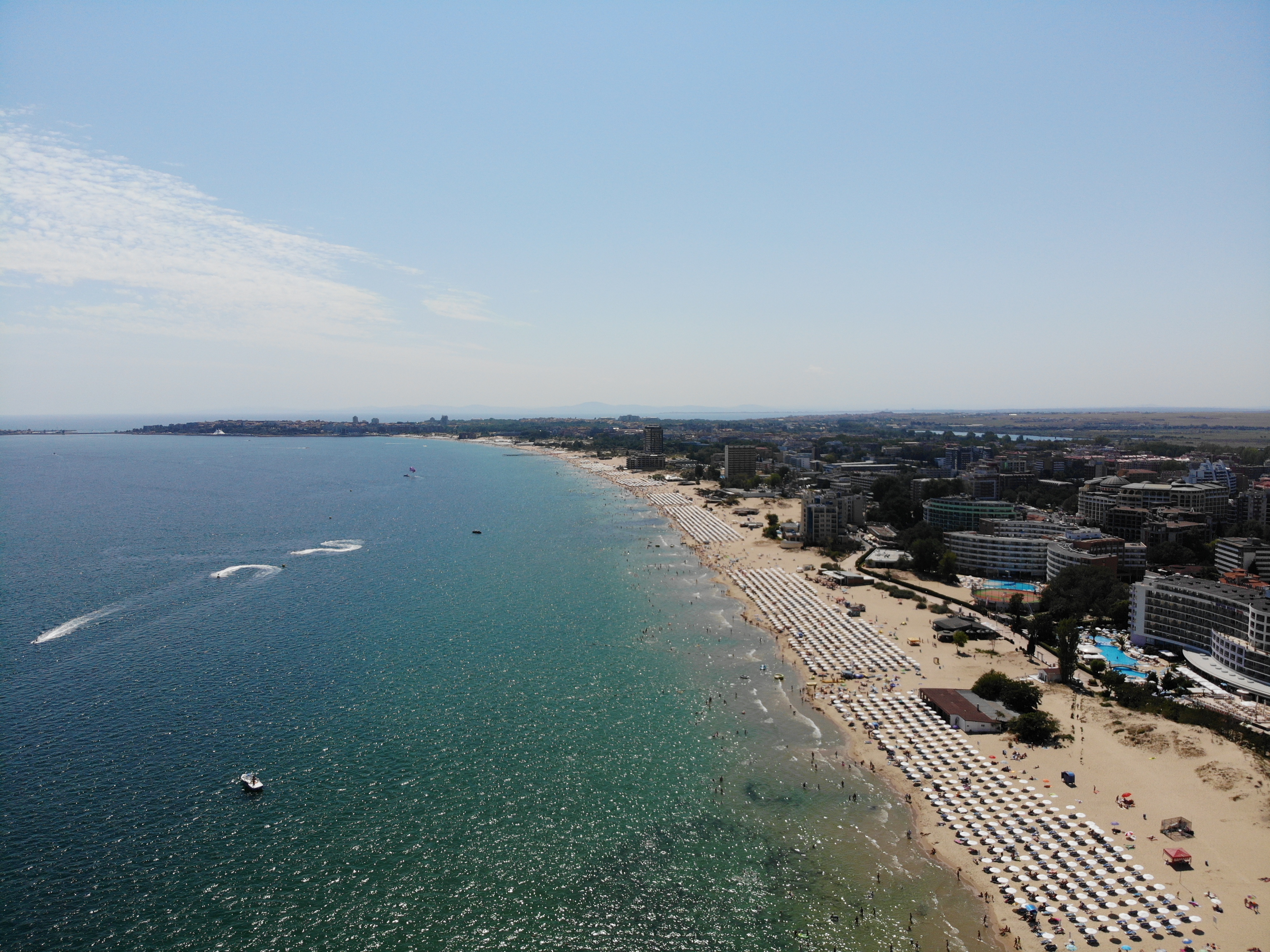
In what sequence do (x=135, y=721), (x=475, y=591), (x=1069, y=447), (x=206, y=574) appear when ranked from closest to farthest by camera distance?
→ (x=135, y=721), (x=475, y=591), (x=206, y=574), (x=1069, y=447)

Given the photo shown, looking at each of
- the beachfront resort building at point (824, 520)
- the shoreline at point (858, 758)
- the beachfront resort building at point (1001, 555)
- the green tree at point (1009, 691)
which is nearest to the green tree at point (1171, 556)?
the beachfront resort building at point (1001, 555)

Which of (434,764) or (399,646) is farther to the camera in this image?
(399,646)

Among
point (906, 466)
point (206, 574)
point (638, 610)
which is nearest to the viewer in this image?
point (638, 610)

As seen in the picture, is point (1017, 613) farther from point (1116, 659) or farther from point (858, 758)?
point (858, 758)

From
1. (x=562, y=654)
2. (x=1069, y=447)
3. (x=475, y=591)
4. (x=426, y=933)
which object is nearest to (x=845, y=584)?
(x=562, y=654)

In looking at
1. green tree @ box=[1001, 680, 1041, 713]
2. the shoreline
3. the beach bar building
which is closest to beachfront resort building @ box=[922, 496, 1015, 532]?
the shoreline

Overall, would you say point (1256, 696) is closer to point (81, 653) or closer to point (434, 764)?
point (434, 764)
